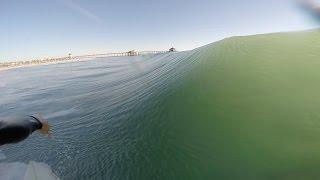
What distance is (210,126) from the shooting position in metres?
7.48

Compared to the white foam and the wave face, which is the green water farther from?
the white foam

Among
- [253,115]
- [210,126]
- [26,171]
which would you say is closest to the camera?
[26,171]

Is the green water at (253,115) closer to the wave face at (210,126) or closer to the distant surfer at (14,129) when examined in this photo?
the wave face at (210,126)

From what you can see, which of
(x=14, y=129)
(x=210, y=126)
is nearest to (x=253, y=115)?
(x=210, y=126)

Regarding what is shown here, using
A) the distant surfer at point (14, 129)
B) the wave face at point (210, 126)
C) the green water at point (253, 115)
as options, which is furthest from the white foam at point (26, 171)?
the green water at point (253, 115)

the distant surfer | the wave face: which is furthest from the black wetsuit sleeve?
the wave face

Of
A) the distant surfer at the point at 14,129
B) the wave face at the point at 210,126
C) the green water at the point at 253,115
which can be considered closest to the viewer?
the distant surfer at the point at 14,129

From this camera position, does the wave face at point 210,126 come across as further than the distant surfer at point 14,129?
Yes

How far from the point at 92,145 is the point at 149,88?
420 cm

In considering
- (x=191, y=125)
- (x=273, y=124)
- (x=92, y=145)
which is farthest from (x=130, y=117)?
(x=273, y=124)

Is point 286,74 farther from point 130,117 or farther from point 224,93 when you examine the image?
point 130,117

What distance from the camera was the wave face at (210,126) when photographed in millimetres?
6199

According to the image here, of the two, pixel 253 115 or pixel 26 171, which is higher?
pixel 253 115

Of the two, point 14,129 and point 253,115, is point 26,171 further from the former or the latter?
point 253,115
